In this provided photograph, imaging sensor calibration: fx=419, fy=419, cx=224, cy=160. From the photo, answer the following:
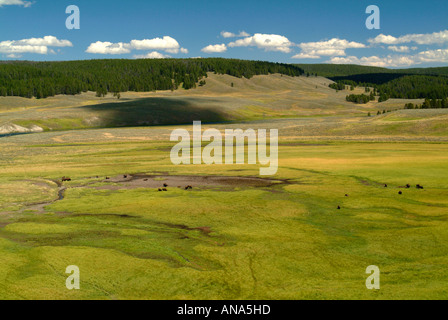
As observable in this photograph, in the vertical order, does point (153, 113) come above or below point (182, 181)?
above

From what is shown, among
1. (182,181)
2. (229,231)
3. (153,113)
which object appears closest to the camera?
(229,231)

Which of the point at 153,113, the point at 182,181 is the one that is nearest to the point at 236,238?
the point at 182,181

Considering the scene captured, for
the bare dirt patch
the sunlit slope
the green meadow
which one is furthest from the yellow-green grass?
the sunlit slope

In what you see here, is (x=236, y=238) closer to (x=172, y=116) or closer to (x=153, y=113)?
(x=172, y=116)

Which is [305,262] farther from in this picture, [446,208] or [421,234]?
[446,208]

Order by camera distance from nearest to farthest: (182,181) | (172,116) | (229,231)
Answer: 1. (229,231)
2. (182,181)
3. (172,116)
